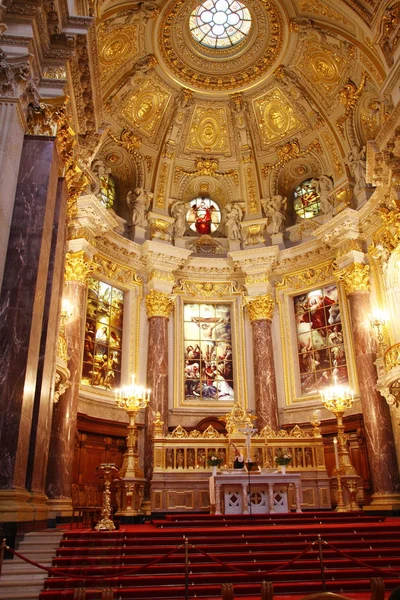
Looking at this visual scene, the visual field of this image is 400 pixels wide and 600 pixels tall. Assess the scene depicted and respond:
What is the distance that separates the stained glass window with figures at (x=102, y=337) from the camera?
17.3m

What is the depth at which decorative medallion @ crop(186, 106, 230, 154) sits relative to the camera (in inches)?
830

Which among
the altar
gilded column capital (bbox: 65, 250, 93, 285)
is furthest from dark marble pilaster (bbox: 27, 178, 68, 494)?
gilded column capital (bbox: 65, 250, 93, 285)

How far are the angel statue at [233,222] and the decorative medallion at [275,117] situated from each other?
283 cm

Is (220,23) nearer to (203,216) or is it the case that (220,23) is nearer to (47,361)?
(203,216)

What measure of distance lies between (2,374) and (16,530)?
2.10 meters

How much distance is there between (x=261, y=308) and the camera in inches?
769

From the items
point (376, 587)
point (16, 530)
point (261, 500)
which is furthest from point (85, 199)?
point (376, 587)

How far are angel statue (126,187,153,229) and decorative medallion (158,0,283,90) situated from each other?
179 inches

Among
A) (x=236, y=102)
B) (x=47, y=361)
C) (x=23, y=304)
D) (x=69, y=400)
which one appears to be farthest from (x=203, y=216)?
(x=23, y=304)

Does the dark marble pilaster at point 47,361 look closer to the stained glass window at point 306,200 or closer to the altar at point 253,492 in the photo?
the altar at point 253,492

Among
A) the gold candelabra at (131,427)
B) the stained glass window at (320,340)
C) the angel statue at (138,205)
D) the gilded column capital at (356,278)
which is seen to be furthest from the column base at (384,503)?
the angel statue at (138,205)

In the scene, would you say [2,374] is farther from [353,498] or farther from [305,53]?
[305,53]

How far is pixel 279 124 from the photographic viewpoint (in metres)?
20.9

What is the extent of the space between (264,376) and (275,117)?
401 inches
